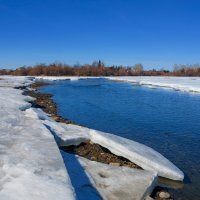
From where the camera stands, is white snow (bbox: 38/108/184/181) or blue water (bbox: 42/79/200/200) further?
blue water (bbox: 42/79/200/200)

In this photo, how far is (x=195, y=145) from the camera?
33.8ft

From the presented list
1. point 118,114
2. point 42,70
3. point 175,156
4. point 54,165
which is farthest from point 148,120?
point 42,70

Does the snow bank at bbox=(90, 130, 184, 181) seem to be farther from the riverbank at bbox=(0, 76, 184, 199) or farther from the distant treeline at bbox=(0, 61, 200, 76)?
the distant treeline at bbox=(0, 61, 200, 76)

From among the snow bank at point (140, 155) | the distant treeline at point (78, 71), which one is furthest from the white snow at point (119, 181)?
the distant treeline at point (78, 71)

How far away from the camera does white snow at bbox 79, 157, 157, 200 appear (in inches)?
223

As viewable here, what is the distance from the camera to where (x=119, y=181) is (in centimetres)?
618

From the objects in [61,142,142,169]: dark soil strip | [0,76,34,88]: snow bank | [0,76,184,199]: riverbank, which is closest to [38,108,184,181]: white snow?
[0,76,184,199]: riverbank

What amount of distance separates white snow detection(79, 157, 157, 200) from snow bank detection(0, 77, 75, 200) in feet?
3.02

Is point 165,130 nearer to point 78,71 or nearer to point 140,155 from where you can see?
point 140,155

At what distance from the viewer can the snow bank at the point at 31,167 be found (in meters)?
4.19

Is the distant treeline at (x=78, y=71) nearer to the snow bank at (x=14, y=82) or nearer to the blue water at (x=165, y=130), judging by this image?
the snow bank at (x=14, y=82)

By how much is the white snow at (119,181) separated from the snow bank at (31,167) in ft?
3.02

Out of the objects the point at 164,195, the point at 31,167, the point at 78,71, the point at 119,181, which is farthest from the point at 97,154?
the point at 78,71

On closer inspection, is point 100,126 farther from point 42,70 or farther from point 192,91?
point 42,70
